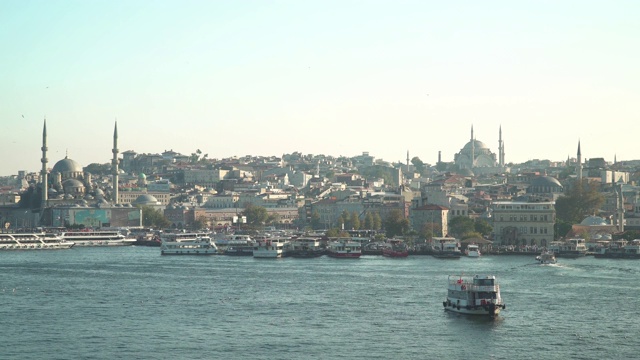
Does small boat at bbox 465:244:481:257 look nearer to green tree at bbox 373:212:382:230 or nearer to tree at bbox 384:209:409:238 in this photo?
tree at bbox 384:209:409:238

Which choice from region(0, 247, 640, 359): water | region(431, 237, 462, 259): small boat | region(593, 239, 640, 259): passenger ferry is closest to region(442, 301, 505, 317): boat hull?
region(0, 247, 640, 359): water

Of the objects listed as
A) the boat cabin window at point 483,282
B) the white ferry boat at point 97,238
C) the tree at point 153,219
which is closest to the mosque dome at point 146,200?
the tree at point 153,219

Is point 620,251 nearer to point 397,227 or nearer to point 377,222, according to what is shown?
point 397,227

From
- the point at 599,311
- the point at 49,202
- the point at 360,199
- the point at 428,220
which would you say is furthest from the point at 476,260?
the point at 49,202

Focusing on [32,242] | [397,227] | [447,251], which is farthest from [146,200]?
[447,251]

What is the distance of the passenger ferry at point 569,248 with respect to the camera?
49.0 m

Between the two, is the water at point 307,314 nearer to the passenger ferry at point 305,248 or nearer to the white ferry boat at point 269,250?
the white ferry boat at point 269,250

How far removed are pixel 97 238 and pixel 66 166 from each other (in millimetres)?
26966

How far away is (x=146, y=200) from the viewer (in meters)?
85.8

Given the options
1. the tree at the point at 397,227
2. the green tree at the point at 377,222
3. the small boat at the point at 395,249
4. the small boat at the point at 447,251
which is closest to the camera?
the small boat at the point at 447,251

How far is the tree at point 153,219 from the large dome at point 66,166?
1080 cm

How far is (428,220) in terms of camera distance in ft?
198

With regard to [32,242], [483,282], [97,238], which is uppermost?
[97,238]

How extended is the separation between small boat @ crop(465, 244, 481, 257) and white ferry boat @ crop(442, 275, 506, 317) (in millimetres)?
21602
